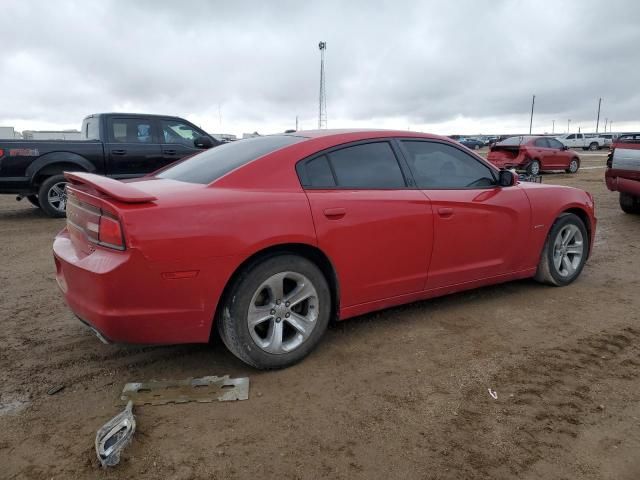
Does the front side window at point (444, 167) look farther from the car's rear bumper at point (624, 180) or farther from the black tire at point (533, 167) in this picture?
the black tire at point (533, 167)

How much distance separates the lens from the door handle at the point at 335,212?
3.10m

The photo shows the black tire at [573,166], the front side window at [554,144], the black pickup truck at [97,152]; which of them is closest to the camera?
the black pickup truck at [97,152]

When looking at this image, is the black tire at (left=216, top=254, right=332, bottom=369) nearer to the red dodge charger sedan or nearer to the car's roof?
the red dodge charger sedan

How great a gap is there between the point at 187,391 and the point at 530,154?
16.2 metres

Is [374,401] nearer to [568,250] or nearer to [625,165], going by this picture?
[568,250]

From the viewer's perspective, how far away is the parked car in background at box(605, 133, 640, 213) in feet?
24.4

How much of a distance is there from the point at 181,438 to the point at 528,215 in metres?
3.24

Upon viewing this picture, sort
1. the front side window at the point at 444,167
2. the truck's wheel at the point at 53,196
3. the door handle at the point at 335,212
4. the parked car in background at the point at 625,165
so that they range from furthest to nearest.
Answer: the truck's wheel at the point at 53,196 < the parked car in background at the point at 625,165 < the front side window at the point at 444,167 < the door handle at the point at 335,212

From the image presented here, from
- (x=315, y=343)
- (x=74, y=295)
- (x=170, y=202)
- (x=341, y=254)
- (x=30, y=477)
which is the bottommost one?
(x=30, y=477)

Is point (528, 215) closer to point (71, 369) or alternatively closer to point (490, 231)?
point (490, 231)

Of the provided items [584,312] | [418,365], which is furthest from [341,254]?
[584,312]

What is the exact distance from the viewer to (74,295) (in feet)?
9.27

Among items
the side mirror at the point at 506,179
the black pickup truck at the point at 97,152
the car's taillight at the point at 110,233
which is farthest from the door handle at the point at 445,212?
the black pickup truck at the point at 97,152

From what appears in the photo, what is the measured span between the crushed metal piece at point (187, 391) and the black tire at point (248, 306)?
0.17m
